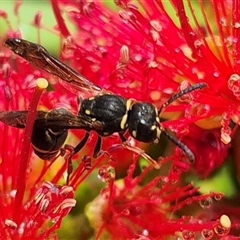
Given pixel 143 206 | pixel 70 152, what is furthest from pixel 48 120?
pixel 143 206

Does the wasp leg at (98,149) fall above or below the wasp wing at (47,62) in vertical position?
below

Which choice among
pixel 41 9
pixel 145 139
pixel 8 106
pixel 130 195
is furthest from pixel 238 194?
pixel 41 9

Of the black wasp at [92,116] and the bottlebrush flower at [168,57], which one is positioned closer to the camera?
the black wasp at [92,116]

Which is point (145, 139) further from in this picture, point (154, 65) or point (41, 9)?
point (41, 9)

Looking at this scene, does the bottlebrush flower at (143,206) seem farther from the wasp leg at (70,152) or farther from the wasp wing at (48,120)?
the wasp wing at (48,120)

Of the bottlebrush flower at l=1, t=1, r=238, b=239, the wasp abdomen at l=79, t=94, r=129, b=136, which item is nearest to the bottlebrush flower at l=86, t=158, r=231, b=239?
the bottlebrush flower at l=1, t=1, r=238, b=239

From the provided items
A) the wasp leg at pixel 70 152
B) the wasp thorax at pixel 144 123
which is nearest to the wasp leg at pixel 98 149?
the wasp leg at pixel 70 152

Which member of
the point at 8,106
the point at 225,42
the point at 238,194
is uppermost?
the point at 8,106

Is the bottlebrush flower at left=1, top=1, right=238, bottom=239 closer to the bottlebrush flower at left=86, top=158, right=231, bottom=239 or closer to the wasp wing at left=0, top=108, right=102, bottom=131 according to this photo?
the bottlebrush flower at left=86, top=158, right=231, bottom=239
